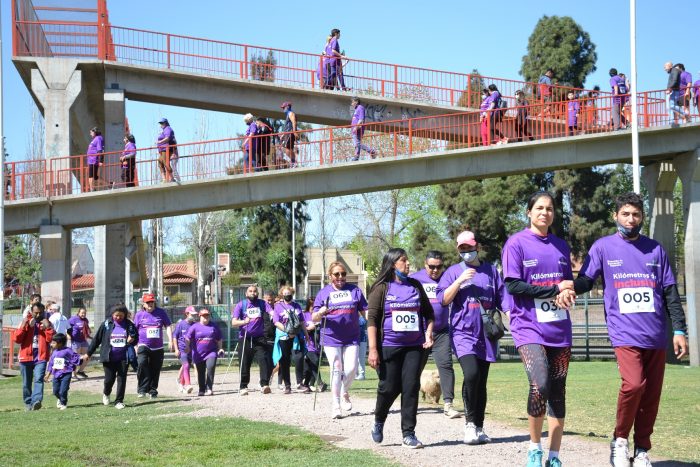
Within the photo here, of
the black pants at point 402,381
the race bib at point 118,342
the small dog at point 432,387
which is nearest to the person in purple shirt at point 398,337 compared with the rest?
the black pants at point 402,381

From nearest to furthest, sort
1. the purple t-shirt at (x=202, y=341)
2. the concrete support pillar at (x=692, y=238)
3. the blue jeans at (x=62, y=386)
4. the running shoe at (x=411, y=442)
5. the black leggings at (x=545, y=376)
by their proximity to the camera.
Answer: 1. the black leggings at (x=545, y=376)
2. the running shoe at (x=411, y=442)
3. the blue jeans at (x=62, y=386)
4. the purple t-shirt at (x=202, y=341)
5. the concrete support pillar at (x=692, y=238)

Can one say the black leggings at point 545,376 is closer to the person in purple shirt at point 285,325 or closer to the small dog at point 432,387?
the small dog at point 432,387

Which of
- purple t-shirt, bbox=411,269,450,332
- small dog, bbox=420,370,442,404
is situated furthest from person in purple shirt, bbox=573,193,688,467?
small dog, bbox=420,370,442,404

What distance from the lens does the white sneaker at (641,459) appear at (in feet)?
24.0

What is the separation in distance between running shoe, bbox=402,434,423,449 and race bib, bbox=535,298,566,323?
2420 millimetres

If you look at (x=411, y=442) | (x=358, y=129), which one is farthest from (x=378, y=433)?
(x=358, y=129)

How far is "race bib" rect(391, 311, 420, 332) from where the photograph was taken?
9.52 m

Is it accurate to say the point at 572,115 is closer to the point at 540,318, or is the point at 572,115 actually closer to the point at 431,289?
the point at 431,289

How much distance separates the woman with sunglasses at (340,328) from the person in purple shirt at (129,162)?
15.5 meters

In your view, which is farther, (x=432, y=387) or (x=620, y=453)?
(x=432, y=387)

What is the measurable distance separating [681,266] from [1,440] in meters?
69.0

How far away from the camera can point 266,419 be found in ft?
41.3

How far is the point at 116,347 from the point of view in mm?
16578

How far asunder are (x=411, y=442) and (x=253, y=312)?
928 centimetres
